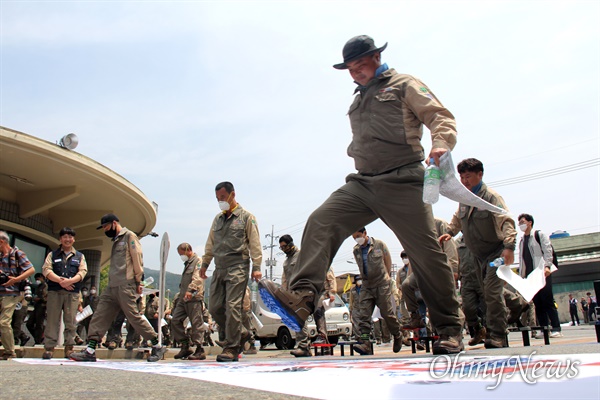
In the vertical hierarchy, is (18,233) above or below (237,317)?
above

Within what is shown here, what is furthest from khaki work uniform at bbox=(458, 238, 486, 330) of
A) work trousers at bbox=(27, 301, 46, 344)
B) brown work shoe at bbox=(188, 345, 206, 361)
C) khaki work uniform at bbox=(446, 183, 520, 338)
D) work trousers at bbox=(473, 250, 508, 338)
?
work trousers at bbox=(27, 301, 46, 344)

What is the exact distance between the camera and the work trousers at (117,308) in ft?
22.4

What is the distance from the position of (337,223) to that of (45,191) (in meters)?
14.8

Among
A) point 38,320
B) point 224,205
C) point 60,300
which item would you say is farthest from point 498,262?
point 38,320

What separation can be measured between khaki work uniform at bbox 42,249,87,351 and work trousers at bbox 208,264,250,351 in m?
2.49

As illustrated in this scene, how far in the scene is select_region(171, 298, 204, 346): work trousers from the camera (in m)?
8.13

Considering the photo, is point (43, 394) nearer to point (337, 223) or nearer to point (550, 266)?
point (337, 223)

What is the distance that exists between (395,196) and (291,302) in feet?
3.50

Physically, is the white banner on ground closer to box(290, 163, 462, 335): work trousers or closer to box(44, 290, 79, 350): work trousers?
box(290, 163, 462, 335): work trousers

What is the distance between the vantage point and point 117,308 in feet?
23.3

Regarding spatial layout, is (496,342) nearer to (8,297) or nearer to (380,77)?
(380,77)

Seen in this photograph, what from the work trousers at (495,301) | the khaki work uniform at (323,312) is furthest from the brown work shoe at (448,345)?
the khaki work uniform at (323,312)

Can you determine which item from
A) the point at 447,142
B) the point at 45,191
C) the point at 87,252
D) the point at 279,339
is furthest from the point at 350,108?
the point at 87,252

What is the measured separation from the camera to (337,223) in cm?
371
